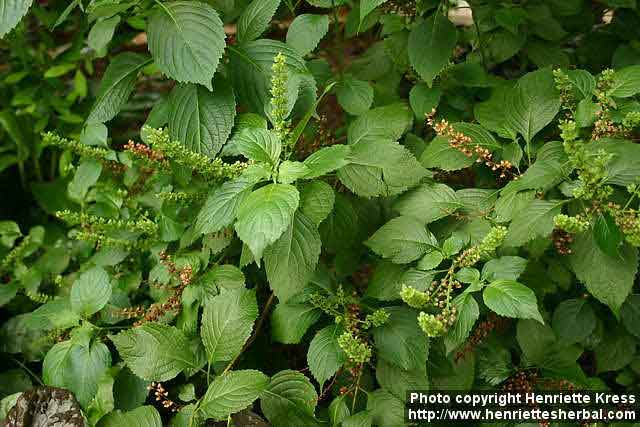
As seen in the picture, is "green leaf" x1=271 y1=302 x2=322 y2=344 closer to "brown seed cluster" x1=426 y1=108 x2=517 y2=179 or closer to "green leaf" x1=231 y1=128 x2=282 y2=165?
"green leaf" x1=231 y1=128 x2=282 y2=165

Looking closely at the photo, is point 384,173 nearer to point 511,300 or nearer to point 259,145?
point 259,145

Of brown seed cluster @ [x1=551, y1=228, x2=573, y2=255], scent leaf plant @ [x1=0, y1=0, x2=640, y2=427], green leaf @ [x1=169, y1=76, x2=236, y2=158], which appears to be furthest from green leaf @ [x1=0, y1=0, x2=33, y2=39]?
brown seed cluster @ [x1=551, y1=228, x2=573, y2=255]

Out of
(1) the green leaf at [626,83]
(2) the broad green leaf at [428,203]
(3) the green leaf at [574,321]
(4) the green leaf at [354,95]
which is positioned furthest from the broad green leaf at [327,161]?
(3) the green leaf at [574,321]

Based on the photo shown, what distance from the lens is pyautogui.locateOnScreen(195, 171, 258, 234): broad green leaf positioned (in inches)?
53.3

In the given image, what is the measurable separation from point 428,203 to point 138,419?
833 mm

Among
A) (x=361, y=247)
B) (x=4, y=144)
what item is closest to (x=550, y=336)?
(x=361, y=247)

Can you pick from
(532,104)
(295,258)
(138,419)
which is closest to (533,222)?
(532,104)

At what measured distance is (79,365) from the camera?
5.29ft

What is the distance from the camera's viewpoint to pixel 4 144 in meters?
3.05

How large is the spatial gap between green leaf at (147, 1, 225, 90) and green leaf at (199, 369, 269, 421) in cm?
64

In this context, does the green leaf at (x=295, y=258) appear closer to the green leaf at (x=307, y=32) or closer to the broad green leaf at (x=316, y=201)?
the broad green leaf at (x=316, y=201)

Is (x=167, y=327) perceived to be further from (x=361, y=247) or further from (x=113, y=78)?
(x=113, y=78)

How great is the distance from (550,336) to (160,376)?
0.98 metres

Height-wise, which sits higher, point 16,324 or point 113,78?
point 113,78
